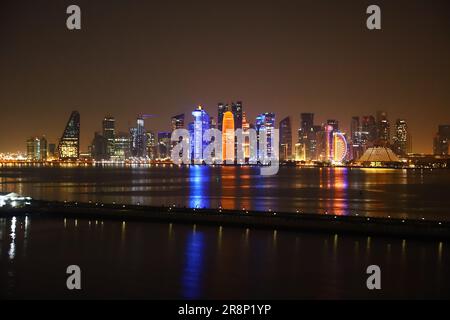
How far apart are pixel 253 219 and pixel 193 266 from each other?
25.5 feet

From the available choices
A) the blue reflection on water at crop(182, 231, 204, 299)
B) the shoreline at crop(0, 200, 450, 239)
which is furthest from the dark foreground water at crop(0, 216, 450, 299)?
the shoreline at crop(0, 200, 450, 239)

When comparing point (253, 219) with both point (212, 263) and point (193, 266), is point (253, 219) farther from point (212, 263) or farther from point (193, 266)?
point (193, 266)

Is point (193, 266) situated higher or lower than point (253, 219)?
lower

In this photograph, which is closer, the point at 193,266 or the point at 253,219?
the point at 193,266

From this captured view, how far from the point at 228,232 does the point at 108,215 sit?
820cm

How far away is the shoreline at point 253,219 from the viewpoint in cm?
2330

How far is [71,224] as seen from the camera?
2803 cm

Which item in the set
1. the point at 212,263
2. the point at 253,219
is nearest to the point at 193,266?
the point at 212,263

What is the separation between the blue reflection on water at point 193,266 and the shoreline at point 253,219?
106 inches

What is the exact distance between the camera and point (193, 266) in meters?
19.2

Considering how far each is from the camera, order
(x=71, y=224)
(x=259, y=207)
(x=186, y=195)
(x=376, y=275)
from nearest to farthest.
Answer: (x=376, y=275) < (x=71, y=224) < (x=259, y=207) < (x=186, y=195)

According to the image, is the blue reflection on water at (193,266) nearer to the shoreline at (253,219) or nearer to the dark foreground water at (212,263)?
the dark foreground water at (212,263)
